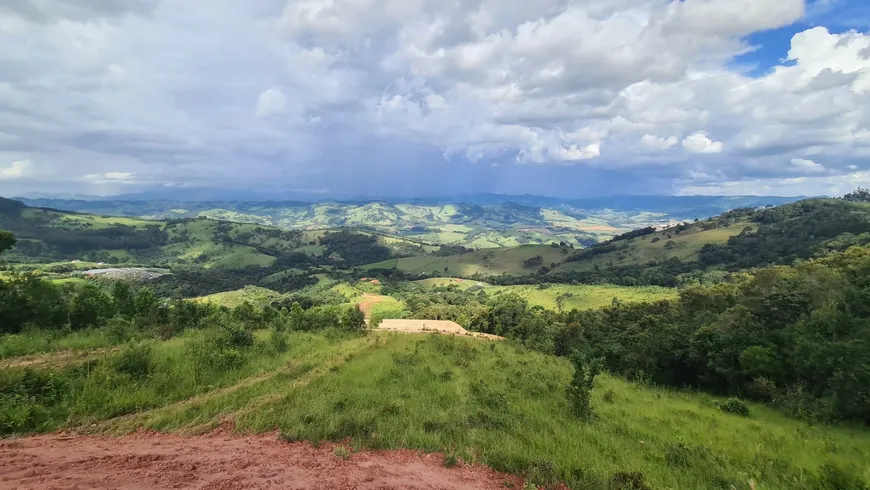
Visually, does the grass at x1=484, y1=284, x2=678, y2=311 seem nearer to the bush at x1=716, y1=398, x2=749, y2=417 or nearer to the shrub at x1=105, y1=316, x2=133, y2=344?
the bush at x1=716, y1=398, x2=749, y2=417

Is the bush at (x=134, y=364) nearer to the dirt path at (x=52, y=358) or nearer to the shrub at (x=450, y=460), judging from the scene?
the dirt path at (x=52, y=358)

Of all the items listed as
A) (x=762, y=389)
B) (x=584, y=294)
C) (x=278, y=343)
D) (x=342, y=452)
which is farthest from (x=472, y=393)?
(x=584, y=294)

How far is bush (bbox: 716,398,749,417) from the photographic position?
81.9ft

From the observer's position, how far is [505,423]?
16984 mm

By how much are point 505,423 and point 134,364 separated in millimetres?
17059

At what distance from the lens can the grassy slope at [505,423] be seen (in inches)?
536

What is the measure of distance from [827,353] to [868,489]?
2164 cm

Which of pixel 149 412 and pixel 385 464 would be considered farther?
pixel 149 412

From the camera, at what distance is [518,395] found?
2177 cm

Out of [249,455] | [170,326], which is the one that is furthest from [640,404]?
[170,326]

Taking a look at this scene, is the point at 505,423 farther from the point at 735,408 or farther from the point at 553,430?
the point at 735,408

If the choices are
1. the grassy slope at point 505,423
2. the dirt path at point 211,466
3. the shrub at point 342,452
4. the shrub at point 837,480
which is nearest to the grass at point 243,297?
the grassy slope at point 505,423

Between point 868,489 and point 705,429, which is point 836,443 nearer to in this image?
point 705,429

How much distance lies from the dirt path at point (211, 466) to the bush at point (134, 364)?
5.52 meters
